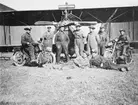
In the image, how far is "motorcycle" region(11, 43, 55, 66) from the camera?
24.0ft

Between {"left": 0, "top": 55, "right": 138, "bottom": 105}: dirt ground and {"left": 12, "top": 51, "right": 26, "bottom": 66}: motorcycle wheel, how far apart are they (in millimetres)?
1785

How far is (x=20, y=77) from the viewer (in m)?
5.57

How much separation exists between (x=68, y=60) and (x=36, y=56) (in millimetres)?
1495

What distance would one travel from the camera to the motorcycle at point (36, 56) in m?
7.31

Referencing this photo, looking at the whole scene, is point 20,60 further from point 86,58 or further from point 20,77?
point 86,58

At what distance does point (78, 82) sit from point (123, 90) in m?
1.32

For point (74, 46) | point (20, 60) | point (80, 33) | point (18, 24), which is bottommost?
point (20, 60)

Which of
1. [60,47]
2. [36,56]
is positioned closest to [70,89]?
[60,47]

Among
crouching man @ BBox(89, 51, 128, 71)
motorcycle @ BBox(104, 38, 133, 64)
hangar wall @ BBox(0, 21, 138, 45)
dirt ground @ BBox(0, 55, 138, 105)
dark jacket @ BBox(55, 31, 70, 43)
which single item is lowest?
dirt ground @ BBox(0, 55, 138, 105)

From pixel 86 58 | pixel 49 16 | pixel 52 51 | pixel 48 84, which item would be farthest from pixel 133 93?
pixel 49 16

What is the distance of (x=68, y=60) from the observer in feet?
25.3

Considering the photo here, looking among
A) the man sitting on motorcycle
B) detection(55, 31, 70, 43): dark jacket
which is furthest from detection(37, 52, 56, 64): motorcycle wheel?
the man sitting on motorcycle

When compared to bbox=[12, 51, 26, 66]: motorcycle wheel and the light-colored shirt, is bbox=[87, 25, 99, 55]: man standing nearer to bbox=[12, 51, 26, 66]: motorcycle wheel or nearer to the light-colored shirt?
the light-colored shirt

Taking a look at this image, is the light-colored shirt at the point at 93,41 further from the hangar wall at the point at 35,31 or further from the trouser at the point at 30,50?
the hangar wall at the point at 35,31
